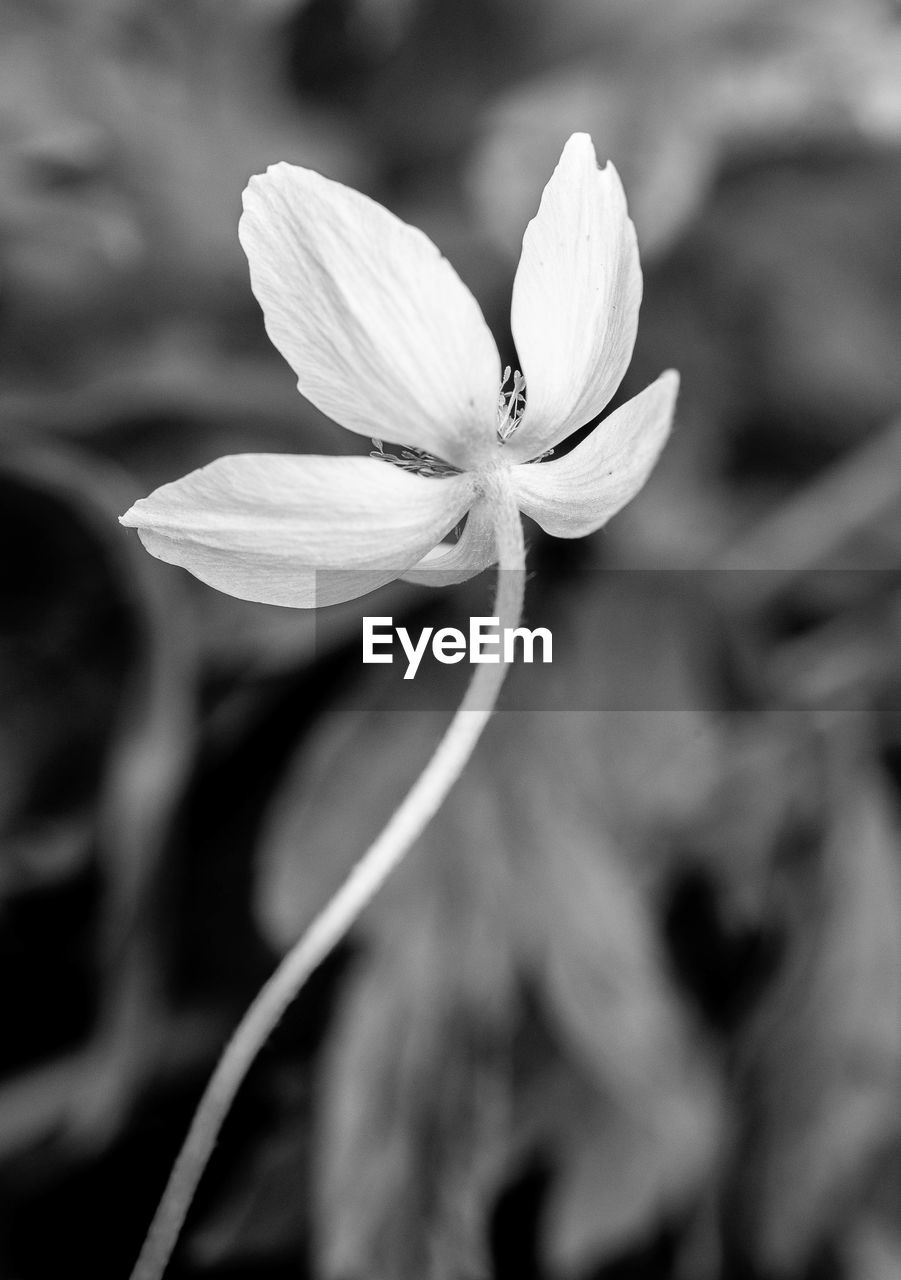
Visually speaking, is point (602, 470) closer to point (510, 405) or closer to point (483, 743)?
point (510, 405)

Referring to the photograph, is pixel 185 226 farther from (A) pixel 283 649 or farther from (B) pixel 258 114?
(A) pixel 283 649

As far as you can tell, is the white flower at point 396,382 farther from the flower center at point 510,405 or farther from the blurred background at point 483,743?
the blurred background at point 483,743

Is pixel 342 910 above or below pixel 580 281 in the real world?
below

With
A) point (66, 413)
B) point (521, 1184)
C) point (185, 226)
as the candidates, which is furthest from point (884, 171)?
point (521, 1184)

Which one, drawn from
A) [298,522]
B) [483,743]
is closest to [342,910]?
[298,522]
